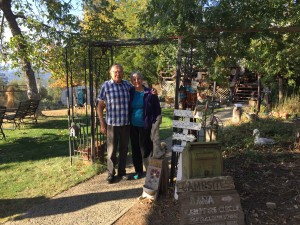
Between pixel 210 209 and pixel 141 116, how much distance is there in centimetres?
188

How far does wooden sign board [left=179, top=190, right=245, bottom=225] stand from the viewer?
9.90ft

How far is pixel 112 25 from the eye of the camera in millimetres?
8625

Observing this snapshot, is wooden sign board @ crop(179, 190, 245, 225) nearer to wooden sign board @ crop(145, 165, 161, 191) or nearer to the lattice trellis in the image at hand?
wooden sign board @ crop(145, 165, 161, 191)

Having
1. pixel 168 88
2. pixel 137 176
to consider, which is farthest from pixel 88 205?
pixel 168 88

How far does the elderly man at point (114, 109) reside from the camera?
14.4ft

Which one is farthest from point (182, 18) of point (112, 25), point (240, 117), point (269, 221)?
point (240, 117)

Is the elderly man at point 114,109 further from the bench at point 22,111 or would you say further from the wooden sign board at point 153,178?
the bench at point 22,111

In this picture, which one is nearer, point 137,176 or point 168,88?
point 137,176

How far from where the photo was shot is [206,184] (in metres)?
3.11

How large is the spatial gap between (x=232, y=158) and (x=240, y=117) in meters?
4.19

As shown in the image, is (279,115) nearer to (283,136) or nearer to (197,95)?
(283,136)

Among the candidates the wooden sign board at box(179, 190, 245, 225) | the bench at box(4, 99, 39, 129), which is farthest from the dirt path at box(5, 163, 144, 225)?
the bench at box(4, 99, 39, 129)

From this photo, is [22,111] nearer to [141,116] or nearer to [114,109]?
[114,109]

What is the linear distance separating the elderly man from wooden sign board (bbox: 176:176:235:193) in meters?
1.71
